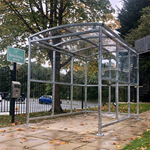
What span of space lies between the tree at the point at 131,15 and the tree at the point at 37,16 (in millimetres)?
17972

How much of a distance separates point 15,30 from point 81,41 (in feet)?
12.8

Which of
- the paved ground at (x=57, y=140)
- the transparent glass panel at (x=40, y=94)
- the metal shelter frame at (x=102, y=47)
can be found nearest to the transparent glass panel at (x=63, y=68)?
the metal shelter frame at (x=102, y=47)

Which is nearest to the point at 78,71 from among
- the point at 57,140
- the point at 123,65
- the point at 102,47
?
the point at 123,65

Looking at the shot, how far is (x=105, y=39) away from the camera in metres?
7.35

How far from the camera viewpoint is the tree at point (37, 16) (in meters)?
10.6

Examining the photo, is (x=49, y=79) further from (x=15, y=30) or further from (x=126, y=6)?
(x=126, y=6)

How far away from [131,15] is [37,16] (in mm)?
21621

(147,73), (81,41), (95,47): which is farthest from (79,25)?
(147,73)

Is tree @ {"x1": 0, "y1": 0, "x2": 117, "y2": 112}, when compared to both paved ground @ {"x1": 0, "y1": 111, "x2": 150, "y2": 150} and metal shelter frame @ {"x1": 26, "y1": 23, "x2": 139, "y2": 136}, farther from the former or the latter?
paved ground @ {"x1": 0, "y1": 111, "x2": 150, "y2": 150}

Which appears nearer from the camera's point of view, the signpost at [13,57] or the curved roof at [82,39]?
the curved roof at [82,39]

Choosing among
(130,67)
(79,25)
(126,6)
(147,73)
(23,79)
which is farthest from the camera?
(126,6)

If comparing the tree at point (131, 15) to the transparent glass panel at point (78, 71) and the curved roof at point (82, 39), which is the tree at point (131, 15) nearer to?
the transparent glass panel at point (78, 71)

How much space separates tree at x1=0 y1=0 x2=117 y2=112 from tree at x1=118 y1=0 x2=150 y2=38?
17972mm

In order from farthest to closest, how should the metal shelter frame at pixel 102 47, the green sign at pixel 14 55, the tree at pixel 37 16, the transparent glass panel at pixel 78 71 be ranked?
the transparent glass panel at pixel 78 71 < the tree at pixel 37 16 < the green sign at pixel 14 55 < the metal shelter frame at pixel 102 47
